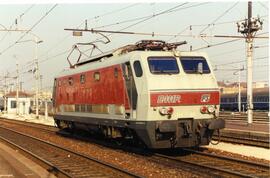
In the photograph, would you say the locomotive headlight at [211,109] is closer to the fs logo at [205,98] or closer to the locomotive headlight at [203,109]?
the locomotive headlight at [203,109]

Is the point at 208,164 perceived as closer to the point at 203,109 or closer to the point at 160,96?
the point at 203,109

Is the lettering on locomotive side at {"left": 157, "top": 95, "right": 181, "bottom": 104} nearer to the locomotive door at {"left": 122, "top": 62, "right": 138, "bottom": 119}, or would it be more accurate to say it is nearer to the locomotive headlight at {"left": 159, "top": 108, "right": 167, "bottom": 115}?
the locomotive headlight at {"left": 159, "top": 108, "right": 167, "bottom": 115}

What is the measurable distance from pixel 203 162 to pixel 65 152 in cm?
613

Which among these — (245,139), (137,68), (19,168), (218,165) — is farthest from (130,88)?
(245,139)

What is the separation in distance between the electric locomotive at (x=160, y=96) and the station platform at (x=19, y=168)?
3.29m

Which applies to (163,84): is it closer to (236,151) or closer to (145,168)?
(145,168)

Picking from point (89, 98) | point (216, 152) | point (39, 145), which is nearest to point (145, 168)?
point (216, 152)

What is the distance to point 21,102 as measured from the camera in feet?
224

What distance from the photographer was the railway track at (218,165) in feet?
39.7

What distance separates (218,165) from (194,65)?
3.93 m

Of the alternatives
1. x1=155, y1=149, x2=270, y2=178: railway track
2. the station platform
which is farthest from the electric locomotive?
the station platform

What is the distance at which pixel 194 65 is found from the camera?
16094 millimetres

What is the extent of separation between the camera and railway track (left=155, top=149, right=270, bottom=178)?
39.7ft

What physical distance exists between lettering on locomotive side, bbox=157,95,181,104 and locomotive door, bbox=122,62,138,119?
851 millimetres
